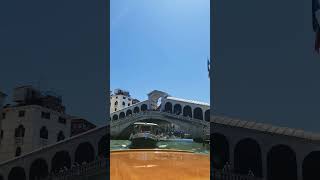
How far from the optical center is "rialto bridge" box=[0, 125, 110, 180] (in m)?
8.18

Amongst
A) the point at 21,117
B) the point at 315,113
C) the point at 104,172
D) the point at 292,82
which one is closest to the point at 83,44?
the point at 21,117

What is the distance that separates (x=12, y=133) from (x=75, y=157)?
1314mm

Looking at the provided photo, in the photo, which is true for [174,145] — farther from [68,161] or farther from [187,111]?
[68,161]

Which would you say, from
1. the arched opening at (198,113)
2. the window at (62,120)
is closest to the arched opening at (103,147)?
the window at (62,120)

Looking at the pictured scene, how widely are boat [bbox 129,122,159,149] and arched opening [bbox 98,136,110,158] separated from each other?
16893 mm

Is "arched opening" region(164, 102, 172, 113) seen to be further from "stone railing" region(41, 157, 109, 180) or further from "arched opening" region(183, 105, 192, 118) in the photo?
"stone railing" region(41, 157, 109, 180)

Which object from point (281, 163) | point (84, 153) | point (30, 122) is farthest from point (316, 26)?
point (30, 122)

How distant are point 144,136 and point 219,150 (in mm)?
17700

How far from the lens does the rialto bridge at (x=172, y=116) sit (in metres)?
27.1

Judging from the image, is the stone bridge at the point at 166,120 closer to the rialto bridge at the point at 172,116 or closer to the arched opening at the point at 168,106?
the rialto bridge at the point at 172,116

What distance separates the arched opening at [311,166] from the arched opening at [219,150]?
5.13ft

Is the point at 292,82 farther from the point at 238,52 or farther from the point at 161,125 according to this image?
the point at 161,125

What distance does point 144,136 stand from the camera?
2650cm

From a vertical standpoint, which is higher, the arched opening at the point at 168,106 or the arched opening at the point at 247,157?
the arched opening at the point at 168,106
